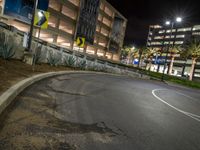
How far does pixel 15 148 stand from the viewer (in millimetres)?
3906

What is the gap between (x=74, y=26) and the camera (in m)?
63.3

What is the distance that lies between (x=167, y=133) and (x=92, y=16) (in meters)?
65.9

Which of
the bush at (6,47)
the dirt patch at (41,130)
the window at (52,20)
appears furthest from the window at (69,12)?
the dirt patch at (41,130)

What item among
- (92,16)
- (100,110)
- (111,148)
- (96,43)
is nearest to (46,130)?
(111,148)

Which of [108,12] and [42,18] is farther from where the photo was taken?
[108,12]

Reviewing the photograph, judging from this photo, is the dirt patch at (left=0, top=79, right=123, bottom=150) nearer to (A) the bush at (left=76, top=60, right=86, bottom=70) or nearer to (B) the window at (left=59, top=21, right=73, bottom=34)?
(A) the bush at (left=76, top=60, right=86, bottom=70)

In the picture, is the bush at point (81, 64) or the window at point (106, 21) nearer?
the bush at point (81, 64)

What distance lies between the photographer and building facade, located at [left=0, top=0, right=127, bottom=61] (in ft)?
179

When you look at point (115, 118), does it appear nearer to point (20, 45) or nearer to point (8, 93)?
point (8, 93)

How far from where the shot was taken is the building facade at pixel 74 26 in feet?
179

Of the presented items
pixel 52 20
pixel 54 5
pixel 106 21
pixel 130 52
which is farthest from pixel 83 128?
pixel 130 52

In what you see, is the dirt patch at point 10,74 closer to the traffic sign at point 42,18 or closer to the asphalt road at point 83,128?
the asphalt road at point 83,128

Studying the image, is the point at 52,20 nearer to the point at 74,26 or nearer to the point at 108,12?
the point at 74,26

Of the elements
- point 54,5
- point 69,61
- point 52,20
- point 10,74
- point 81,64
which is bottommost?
point 10,74
